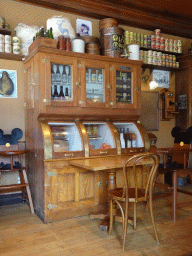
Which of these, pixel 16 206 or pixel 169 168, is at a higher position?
pixel 169 168

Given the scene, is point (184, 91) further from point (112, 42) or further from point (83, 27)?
point (83, 27)

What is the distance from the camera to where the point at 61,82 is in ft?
11.8

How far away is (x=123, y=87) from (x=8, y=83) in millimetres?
1846

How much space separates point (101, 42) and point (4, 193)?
2871mm

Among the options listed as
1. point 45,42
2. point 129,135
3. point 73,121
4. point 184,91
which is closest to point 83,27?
point 45,42

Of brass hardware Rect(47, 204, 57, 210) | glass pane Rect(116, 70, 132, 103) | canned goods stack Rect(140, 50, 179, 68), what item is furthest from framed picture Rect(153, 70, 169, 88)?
brass hardware Rect(47, 204, 57, 210)

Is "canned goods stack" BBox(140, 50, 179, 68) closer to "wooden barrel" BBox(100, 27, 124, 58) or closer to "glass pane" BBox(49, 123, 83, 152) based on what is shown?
"wooden barrel" BBox(100, 27, 124, 58)

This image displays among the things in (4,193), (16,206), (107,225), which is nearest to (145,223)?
(107,225)

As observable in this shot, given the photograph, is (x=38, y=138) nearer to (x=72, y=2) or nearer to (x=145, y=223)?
(x=145, y=223)

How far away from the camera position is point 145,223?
3.22m

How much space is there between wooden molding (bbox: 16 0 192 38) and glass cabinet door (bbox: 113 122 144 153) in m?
2.17

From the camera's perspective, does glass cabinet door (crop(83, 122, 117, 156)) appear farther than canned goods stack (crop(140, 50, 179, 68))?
No

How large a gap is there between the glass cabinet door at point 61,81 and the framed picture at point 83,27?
134 cm

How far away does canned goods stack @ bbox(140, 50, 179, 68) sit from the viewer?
5113 millimetres
